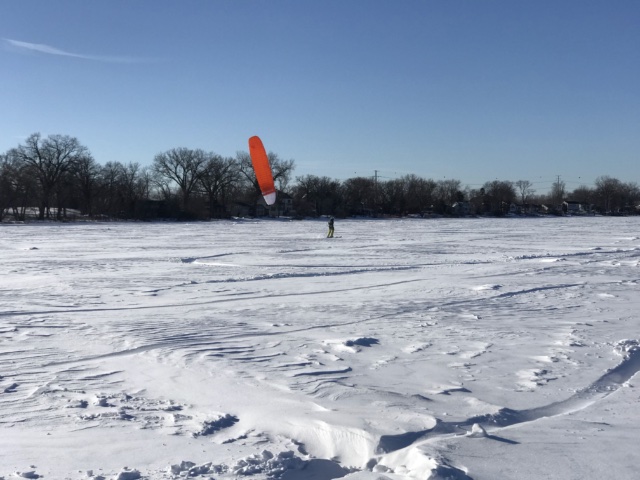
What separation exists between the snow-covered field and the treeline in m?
60.4

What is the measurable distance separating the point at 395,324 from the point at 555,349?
2.23 metres

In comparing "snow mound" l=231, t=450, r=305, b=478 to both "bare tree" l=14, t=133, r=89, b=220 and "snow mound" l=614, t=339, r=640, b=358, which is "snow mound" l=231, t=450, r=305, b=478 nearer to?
"snow mound" l=614, t=339, r=640, b=358

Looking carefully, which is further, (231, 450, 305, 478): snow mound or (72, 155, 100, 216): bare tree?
(72, 155, 100, 216): bare tree

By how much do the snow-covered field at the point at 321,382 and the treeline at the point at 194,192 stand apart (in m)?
60.4

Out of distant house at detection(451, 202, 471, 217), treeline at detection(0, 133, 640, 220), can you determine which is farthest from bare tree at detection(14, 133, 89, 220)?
distant house at detection(451, 202, 471, 217)

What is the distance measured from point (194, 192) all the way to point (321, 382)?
8755cm

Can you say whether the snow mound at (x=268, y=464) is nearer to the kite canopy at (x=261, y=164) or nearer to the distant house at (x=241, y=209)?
the kite canopy at (x=261, y=164)

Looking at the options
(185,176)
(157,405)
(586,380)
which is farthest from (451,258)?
(185,176)

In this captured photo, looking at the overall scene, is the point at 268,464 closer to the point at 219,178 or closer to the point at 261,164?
the point at 261,164

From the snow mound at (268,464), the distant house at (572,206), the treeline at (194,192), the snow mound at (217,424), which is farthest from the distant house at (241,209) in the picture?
the snow mound at (268,464)

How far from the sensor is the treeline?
74375 mm

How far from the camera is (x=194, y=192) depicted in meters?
91.6

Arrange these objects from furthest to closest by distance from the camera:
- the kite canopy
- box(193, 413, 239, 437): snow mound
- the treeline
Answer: the treeline
the kite canopy
box(193, 413, 239, 437): snow mound

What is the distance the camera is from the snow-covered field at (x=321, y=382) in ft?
13.7
